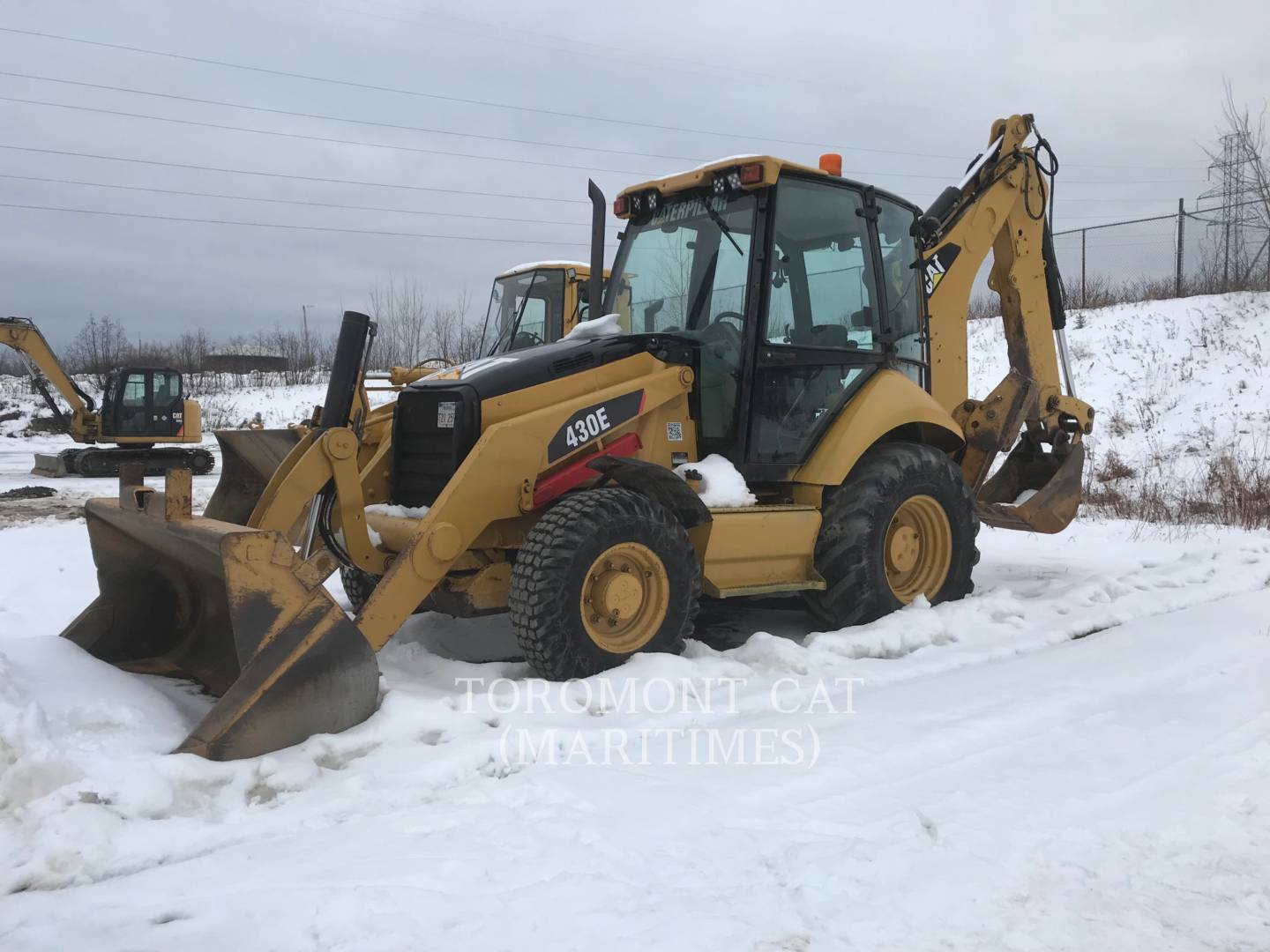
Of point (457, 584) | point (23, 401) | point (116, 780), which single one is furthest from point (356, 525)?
point (23, 401)

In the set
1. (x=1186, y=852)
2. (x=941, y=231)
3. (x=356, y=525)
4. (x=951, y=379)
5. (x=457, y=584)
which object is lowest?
(x=1186, y=852)

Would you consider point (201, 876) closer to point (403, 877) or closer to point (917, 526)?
point (403, 877)

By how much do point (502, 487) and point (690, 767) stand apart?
1.54 metres

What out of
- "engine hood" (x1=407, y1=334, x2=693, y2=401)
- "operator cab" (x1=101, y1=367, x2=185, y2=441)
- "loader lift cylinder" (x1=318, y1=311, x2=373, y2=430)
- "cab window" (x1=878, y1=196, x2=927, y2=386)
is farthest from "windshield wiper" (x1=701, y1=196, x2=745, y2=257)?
"operator cab" (x1=101, y1=367, x2=185, y2=441)

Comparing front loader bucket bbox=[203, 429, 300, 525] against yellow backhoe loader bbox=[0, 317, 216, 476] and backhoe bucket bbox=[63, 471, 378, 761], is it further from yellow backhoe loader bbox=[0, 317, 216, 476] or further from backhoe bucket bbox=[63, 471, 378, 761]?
yellow backhoe loader bbox=[0, 317, 216, 476]

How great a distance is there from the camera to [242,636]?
339cm

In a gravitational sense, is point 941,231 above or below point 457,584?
above

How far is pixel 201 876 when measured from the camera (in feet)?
8.71

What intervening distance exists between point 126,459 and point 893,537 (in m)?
14.9

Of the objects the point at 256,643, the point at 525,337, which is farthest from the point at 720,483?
the point at 525,337

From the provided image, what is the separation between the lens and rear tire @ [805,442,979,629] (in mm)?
5301

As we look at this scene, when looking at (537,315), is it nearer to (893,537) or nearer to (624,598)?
(893,537)

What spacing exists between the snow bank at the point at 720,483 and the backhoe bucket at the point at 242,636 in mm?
2007

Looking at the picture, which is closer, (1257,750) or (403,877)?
(403,877)
